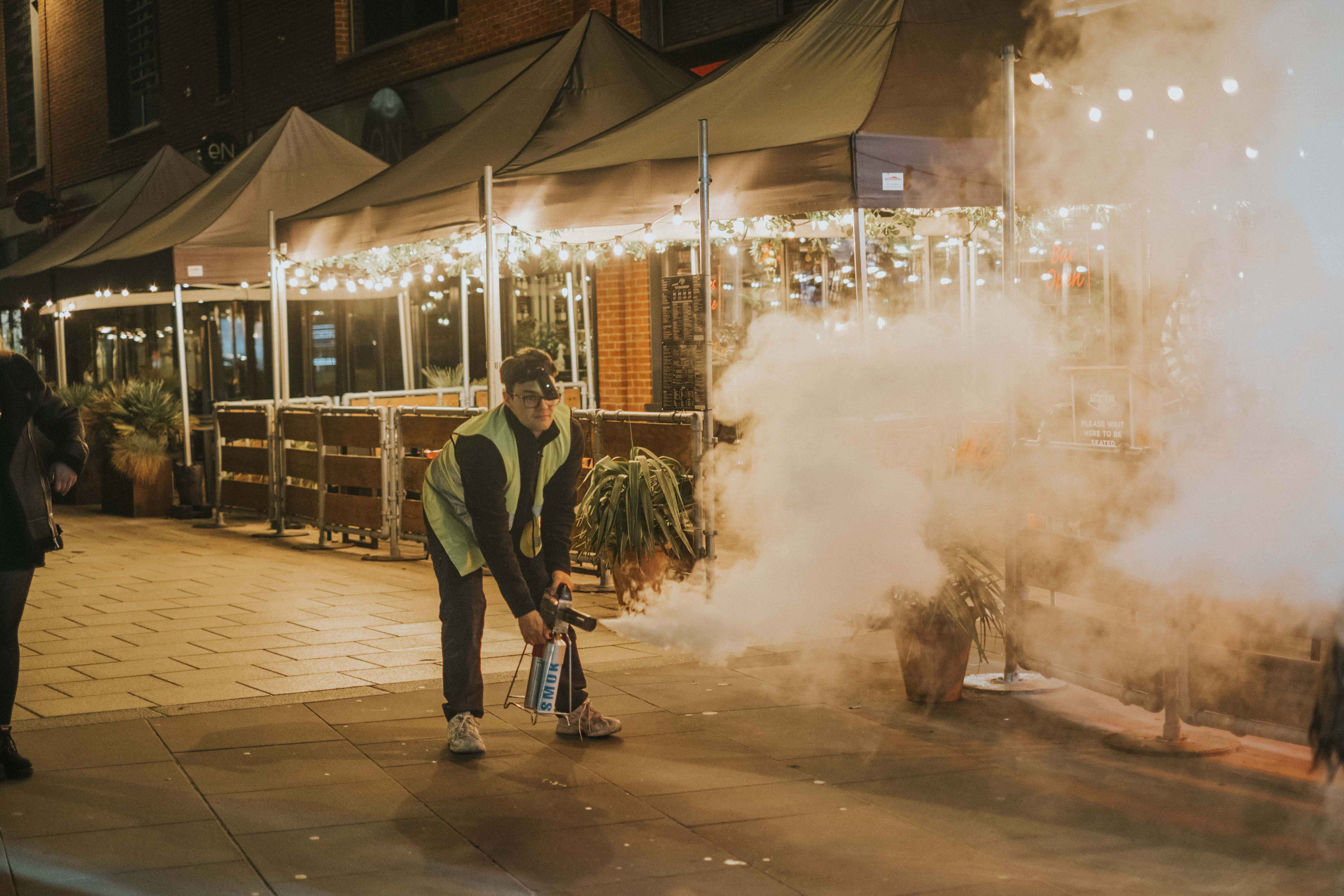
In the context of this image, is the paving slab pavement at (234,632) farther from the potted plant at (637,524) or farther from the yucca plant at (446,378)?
the yucca plant at (446,378)

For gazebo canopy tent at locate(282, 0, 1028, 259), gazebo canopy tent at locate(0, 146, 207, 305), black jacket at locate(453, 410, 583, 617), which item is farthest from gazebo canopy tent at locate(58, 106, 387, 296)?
black jacket at locate(453, 410, 583, 617)

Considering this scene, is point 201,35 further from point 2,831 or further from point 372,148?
point 2,831

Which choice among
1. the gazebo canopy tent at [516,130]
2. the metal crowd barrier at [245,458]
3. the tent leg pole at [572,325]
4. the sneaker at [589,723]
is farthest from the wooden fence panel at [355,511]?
the sneaker at [589,723]

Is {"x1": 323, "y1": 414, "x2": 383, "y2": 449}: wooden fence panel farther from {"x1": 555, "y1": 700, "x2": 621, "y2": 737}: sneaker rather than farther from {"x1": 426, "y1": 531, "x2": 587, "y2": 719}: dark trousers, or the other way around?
{"x1": 555, "y1": 700, "x2": 621, "y2": 737}: sneaker

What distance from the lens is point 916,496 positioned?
6.45 metres

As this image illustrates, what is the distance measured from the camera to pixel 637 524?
809 cm

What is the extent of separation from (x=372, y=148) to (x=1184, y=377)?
1379cm

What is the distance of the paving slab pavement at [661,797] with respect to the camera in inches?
168

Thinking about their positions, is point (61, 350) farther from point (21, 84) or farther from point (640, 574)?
point (640, 574)

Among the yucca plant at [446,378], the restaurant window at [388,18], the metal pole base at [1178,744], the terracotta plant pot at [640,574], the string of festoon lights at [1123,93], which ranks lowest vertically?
the metal pole base at [1178,744]

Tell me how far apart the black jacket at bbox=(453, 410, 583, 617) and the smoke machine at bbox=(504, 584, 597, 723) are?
0.50 feet

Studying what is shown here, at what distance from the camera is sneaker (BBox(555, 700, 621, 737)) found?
5.80m

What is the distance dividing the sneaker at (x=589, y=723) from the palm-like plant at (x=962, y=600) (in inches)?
55.7

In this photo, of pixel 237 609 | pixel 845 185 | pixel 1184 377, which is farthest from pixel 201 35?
pixel 1184 377
